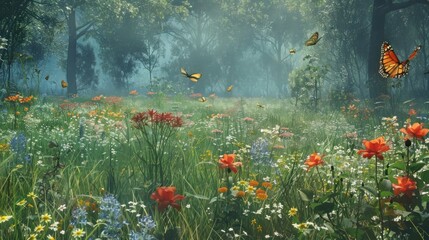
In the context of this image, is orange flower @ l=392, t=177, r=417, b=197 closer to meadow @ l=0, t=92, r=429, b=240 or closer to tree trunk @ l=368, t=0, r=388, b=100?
meadow @ l=0, t=92, r=429, b=240

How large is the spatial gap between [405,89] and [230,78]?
27541 mm

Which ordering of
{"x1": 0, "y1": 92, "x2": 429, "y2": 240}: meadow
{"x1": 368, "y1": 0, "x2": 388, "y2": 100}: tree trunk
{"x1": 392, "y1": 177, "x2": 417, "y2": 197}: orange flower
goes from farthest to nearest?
{"x1": 368, "y1": 0, "x2": 388, "y2": 100}: tree trunk, {"x1": 0, "y1": 92, "x2": 429, "y2": 240}: meadow, {"x1": 392, "y1": 177, "x2": 417, "y2": 197}: orange flower

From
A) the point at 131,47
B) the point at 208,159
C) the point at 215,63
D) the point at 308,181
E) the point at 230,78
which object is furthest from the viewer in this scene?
the point at 230,78

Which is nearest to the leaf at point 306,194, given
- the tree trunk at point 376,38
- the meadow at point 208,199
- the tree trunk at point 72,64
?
the meadow at point 208,199

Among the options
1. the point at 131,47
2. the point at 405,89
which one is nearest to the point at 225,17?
the point at 131,47

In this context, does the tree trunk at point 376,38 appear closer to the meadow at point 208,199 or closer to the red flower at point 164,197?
the meadow at point 208,199

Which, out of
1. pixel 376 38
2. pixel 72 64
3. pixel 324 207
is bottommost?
pixel 324 207

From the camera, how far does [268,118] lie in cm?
1092


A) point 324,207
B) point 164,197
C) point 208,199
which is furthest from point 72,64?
point 324,207

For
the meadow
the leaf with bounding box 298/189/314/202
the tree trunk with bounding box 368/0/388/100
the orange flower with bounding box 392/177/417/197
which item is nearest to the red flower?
the meadow

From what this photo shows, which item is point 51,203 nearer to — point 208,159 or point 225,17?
point 208,159

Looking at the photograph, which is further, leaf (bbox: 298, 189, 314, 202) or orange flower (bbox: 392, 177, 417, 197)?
leaf (bbox: 298, 189, 314, 202)

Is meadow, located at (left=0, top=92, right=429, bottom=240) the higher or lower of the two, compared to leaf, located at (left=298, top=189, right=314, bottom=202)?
lower

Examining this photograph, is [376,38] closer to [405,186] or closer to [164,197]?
[405,186]
